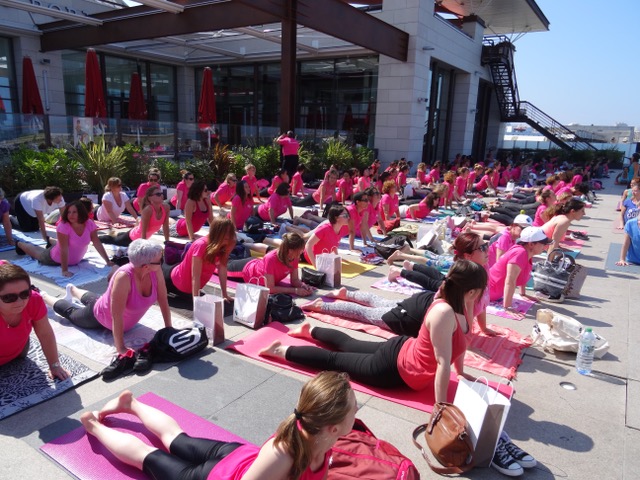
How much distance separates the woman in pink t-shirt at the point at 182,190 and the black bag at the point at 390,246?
451 cm

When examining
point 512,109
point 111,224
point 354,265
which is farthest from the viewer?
point 512,109

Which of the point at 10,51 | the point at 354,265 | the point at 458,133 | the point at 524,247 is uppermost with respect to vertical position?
the point at 10,51

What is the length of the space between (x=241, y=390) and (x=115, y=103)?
2277 cm

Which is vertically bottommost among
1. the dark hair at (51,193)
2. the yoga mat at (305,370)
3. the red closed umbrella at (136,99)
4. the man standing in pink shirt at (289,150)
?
the yoga mat at (305,370)

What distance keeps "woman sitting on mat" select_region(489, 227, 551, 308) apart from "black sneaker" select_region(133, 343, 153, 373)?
398cm

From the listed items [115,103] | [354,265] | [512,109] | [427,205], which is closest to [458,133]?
[512,109]

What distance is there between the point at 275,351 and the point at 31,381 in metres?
1.95

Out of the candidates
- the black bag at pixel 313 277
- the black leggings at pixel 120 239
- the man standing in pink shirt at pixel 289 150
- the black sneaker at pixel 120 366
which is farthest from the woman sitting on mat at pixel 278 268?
the man standing in pink shirt at pixel 289 150

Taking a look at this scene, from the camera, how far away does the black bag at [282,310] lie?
5047 millimetres

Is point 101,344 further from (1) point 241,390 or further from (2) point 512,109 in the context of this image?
(2) point 512,109

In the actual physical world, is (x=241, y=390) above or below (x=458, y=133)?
below

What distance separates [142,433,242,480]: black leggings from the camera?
235 centimetres

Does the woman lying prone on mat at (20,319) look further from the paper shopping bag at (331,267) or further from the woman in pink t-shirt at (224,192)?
the woman in pink t-shirt at (224,192)

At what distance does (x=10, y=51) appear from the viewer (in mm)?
18219
